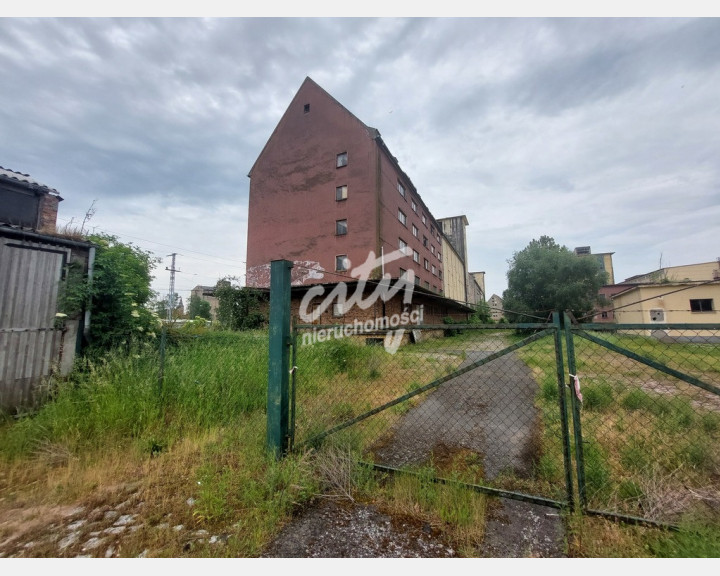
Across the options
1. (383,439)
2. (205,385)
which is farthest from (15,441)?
(383,439)

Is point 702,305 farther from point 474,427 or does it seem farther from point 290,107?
point 290,107

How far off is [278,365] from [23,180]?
28.2 ft

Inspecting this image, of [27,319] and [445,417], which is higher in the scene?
[27,319]

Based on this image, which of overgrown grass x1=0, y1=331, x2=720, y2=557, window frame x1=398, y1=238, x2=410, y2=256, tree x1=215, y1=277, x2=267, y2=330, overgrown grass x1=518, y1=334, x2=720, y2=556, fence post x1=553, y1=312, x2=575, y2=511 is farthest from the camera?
window frame x1=398, y1=238, x2=410, y2=256

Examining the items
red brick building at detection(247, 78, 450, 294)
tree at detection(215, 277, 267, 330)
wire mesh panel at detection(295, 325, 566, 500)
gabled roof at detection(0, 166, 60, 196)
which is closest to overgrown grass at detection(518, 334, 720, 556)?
wire mesh panel at detection(295, 325, 566, 500)

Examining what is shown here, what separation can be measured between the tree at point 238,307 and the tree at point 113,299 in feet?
33.2

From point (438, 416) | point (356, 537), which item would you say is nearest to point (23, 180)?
point (356, 537)

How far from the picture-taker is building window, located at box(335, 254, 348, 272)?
54.7 feet

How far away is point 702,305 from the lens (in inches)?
720

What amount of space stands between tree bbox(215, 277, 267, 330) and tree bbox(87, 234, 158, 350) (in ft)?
33.2

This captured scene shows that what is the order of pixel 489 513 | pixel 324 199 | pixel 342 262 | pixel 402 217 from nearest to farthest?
pixel 489 513, pixel 342 262, pixel 324 199, pixel 402 217

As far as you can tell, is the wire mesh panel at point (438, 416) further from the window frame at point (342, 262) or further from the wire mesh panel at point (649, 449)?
the window frame at point (342, 262)

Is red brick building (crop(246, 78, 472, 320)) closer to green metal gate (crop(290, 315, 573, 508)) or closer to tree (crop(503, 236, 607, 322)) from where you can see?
green metal gate (crop(290, 315, 573, 508))

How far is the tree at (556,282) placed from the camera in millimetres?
24328
